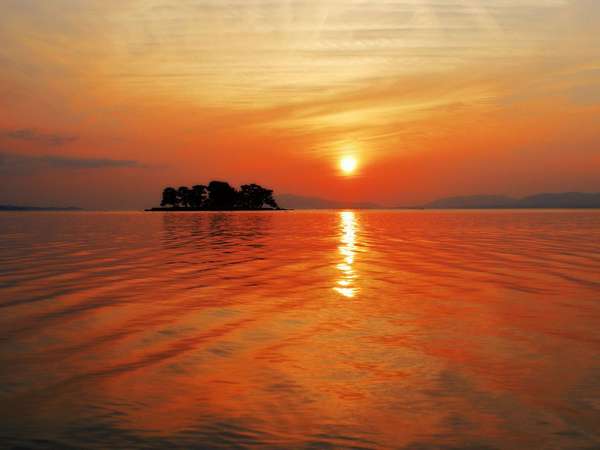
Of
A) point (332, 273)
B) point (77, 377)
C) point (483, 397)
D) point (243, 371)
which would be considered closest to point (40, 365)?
point (77, 377)

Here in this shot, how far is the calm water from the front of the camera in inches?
226

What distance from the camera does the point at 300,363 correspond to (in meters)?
8.26

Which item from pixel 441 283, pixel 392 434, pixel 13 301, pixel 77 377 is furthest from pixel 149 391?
pixel 441 283

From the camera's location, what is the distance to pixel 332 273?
1967cm

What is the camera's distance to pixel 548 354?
28.5ft

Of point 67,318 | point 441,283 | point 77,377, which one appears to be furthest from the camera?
point 441,283

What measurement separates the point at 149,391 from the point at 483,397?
4756 mm

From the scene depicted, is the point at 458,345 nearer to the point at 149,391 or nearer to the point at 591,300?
the point at 149,391

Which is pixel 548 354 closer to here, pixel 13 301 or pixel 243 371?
pixel 243 371

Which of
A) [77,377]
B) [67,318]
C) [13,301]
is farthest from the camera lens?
[13,301]

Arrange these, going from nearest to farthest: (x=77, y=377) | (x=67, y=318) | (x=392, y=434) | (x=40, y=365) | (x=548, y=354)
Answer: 1. (x=392, y=434)
2. (x=77, y=377)
3. (x=40, y=365)
4. (x=548, y=354)
5. (x=67, y=318)

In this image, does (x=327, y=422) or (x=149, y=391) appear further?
(x=149, y=391)

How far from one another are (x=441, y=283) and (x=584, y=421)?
1122cm

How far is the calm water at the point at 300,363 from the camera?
5746mm
